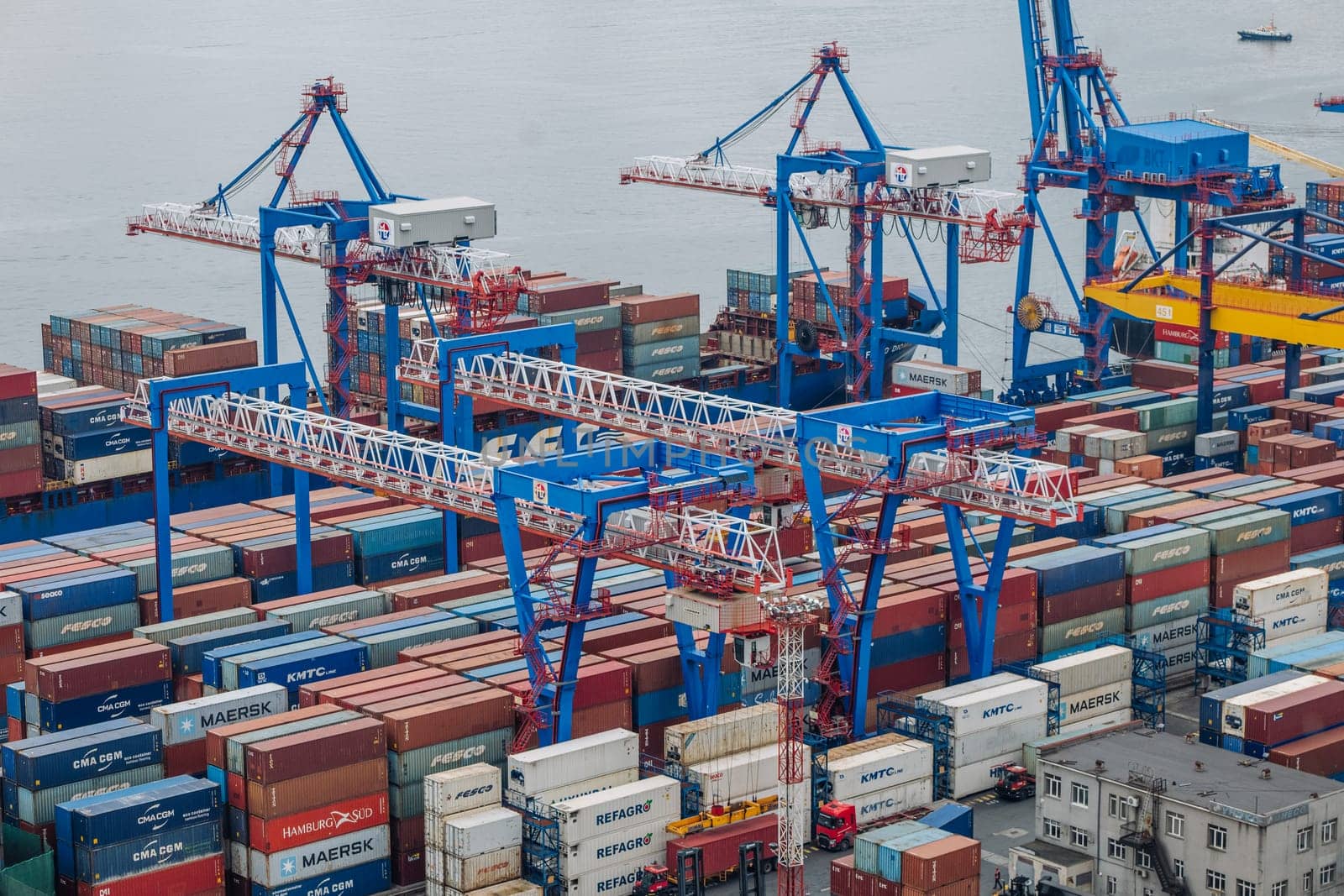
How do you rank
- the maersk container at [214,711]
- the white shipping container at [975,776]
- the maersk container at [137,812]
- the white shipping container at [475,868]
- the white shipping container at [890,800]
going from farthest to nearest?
the white shipping container at [975,776] → the white shipping container at [890,800] → the maersk container at [214,711] → the white shipping container at [475,868] → the maersk container at [137,812]

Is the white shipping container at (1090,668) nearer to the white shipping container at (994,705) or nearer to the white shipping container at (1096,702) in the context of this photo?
the white shipping container at (1096,702)

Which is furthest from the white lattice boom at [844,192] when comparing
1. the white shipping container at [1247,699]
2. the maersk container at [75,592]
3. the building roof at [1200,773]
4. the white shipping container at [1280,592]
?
the maersk container at [75,592]

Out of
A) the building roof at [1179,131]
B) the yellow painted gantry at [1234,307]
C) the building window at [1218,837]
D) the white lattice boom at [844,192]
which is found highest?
the building roof at [1179,131]

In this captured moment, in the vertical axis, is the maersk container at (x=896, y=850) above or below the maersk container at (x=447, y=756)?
below

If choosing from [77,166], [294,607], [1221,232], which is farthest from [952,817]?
[77,166]

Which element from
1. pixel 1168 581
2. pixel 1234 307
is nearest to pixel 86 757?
pixel 1168 581

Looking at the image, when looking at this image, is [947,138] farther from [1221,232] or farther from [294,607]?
[294,607]

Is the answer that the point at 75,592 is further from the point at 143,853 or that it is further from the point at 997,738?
the point at 997,738
